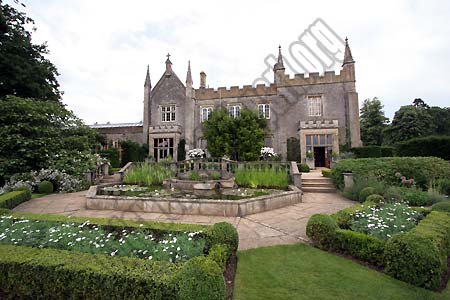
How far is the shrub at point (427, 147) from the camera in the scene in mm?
12406

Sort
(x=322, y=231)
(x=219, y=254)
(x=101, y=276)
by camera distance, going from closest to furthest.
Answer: (x=101, y=276)
(x=219, y=254)
(x=322, y=231)

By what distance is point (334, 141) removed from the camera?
63.6ft

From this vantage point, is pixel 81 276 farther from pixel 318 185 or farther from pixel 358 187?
pixel 318 185

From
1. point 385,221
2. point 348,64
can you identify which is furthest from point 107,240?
point 348,64

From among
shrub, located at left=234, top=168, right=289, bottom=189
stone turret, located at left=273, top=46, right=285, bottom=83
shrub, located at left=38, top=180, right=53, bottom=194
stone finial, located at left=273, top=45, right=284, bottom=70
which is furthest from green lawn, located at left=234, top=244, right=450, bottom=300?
stone finial, located at left=273, top=45, right=284, bottom=70

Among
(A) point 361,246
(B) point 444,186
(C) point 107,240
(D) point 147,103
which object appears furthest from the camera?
(D) point 147,103

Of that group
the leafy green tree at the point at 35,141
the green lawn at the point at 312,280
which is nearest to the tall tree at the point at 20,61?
the leafy green tree at the point at 35,141

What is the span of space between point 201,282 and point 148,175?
→ 9.13 meters

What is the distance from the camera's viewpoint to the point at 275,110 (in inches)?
870

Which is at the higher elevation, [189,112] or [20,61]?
[20,61]

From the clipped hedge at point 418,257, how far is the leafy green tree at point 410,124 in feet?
114

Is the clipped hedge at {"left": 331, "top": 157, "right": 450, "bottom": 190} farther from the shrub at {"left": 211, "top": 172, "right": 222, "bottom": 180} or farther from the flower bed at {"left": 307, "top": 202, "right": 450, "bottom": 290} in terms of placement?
the shrub at {"left": 211, "top": 172, "right": 222, "bottom": 180}

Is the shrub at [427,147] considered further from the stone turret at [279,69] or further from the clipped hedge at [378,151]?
the stone turret at [279,69]

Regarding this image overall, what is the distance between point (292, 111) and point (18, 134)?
19.9 m
